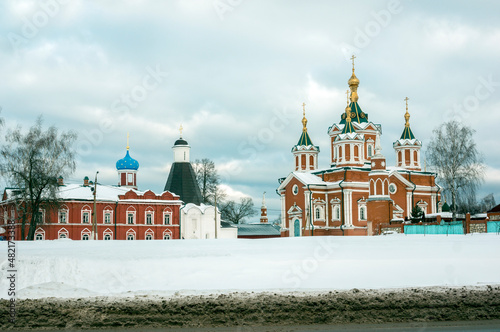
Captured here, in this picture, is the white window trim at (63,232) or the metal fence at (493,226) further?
the white window trim at (63,232)

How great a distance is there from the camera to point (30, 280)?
12586mm

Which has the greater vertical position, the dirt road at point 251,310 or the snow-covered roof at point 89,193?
the snow-covered roof at point 89,193

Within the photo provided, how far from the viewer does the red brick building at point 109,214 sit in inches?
1805

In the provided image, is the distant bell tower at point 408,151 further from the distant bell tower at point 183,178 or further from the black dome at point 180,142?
the black dome at point 180,142

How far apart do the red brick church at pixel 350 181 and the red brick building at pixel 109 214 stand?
10883 millimetres

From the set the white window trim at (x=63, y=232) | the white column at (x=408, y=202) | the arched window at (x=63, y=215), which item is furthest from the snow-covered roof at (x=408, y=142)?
the white window trim at (x=63, y=232)

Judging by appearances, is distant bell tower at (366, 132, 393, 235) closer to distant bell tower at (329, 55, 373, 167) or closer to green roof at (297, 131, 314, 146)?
distant bell tower at (329, 55, 373, 167)

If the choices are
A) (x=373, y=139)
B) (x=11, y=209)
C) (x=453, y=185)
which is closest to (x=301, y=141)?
(x=373, y=139)

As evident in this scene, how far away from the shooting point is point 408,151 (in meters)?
55.1

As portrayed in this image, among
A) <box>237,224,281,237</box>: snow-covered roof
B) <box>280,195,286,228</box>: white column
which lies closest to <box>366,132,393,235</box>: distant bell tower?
<box>280,195,286,228</box>: white column

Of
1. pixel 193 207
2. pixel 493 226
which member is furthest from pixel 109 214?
pixel 493 226

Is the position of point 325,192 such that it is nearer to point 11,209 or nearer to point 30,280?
point 11,209

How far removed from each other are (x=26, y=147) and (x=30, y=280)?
22.2 metres

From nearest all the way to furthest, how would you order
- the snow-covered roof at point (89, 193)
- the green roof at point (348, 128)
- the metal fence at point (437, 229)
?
the metal fence at point (437, 229), the snow-covered roof at point (89, 193), the green roof at point (348, 128)
